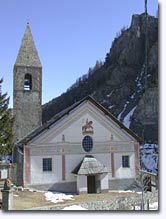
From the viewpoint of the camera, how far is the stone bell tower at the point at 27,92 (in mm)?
14680

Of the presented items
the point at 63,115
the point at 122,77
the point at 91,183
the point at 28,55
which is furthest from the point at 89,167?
the point at 122,77

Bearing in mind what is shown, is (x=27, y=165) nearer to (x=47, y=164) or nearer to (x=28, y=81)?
(x=47, y=164)

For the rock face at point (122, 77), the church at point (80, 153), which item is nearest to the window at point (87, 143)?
the church at point (80, 153)

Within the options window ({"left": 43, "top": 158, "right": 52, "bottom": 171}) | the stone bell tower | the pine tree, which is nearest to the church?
window ({"left": 43, "top": 158, "right": 52, "bottom": 171})

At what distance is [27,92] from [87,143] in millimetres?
4612

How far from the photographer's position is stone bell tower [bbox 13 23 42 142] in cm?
1468

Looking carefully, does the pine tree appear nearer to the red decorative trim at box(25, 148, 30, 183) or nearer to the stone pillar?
the red decorative trim at box(25, 148, 30, 183)

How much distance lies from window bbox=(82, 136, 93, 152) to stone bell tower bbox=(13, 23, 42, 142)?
12.9 feet

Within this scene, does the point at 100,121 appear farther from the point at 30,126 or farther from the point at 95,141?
the point at 30,126

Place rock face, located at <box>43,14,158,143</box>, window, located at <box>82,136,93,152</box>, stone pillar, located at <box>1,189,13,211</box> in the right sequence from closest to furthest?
stone pillar, located at <box>1,189,13,211</box>
window, located at <box>82,136,93,152</box>
rock face, located at <box>43,14,158,143</box>

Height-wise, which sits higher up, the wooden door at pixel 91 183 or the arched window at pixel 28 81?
the arched window at pixel 28 81

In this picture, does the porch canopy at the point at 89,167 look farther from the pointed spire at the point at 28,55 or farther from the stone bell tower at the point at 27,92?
the pointed spire at the point at 28,55

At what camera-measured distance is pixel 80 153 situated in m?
11.6

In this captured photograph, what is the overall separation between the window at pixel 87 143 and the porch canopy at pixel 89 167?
303 mm
